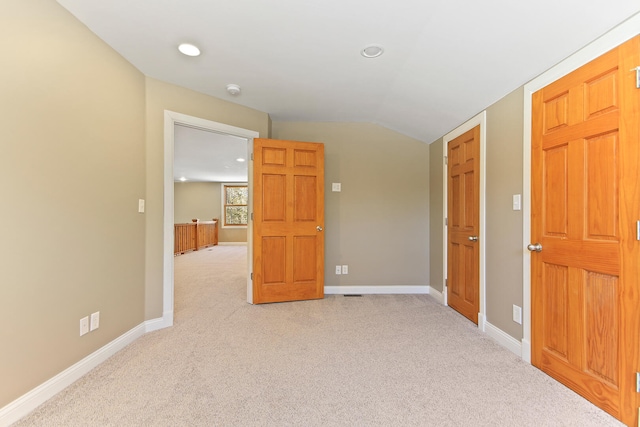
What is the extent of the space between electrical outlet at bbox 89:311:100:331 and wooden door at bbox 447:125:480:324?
3.14 meters

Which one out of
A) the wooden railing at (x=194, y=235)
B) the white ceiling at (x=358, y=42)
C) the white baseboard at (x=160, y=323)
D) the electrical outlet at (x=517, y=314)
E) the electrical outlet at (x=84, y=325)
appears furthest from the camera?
the wooden railing at (x=194, y=235)

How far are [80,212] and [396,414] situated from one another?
227 centimetres

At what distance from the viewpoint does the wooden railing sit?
25.6 feet

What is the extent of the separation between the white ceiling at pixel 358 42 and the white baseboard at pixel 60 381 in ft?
7.31

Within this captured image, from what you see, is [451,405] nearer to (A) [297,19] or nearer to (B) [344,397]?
(B) [344,397]

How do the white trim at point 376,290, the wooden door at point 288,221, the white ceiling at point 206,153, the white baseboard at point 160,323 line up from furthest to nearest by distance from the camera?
the white ceiling at point 206,153 < the white trim at point 376,290 < the wooden door at point 288,221 < the white baseboard at point 160,323

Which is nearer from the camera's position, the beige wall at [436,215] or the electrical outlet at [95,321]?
the electrical outlet at [95,321]

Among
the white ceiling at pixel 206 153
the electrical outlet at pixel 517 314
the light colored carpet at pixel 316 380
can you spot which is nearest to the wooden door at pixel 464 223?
the light colored carpet at pixel 316 380

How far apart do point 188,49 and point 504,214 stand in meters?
2.80

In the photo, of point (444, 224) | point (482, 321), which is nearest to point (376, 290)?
point (444, 224)

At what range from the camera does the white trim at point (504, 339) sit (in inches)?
84.7

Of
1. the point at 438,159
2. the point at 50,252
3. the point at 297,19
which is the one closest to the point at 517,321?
the point at 438,159

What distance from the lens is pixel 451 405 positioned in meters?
1.57

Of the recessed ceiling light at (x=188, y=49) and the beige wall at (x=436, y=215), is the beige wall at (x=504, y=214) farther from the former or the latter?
the recessed ceiling light at (x=188, y=49)
